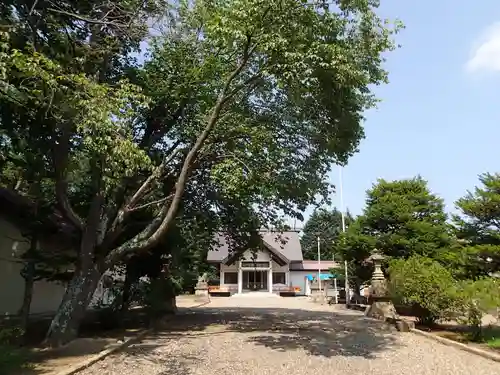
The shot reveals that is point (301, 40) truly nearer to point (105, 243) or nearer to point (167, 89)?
point (167, 89)

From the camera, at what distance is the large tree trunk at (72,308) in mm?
10977

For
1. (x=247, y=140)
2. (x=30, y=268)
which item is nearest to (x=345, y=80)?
(x=247, y=140)

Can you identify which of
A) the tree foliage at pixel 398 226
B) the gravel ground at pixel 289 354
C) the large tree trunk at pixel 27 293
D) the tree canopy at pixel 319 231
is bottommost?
the gravel ground at pixel 289 354

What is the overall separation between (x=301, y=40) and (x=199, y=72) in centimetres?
378

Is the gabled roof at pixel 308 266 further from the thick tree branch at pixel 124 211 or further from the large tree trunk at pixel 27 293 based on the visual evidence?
the large tree trunk at pixel 27 293

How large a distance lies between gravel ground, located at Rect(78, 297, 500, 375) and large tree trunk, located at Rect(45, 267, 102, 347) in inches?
62.7

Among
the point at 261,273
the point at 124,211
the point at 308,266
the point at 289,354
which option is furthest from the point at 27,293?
the point at 308,266

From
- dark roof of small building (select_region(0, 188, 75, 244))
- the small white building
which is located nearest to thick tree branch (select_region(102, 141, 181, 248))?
dark roof of small building (select_region(0, 188, 75, 244))

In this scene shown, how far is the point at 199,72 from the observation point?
42.1 ft

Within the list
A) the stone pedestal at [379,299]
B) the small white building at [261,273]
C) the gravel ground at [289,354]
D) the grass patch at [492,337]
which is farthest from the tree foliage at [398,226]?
the small white building at [261,273]

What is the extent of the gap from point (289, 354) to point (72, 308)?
535 centimetres

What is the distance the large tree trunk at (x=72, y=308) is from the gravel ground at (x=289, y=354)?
1593 mm

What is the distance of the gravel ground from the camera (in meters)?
8.98

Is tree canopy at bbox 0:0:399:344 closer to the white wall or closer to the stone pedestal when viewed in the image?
the white wall
